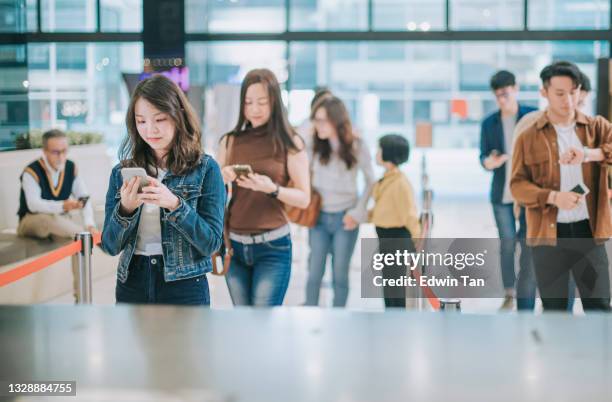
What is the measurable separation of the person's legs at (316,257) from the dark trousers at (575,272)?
1650 millimetres

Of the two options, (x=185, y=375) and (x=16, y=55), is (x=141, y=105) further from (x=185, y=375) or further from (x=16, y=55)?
(x=16, y=55)

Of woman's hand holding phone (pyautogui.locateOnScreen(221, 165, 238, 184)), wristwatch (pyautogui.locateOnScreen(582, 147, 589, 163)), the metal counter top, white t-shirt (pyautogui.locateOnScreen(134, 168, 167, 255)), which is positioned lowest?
the metal counter top

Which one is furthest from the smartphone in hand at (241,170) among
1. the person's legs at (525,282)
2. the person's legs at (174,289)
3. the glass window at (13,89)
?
the glass window at (13,89)

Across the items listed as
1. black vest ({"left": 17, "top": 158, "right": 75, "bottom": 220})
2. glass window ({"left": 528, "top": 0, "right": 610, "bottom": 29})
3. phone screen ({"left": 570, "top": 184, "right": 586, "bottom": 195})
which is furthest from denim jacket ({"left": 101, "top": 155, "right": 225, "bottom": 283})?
glass window ({"left": 528, "top": 0, "right": 610, "bottom": 29})

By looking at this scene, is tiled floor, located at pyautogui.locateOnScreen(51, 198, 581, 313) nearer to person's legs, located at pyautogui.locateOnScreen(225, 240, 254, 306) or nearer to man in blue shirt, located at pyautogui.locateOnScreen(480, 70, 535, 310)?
man in blue shirt, located at pyautogui.locateOnScreen(480, 70, 535, 310)

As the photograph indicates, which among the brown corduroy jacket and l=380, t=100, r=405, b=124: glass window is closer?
the brown corduroy jacket

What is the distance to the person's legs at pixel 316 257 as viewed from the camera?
16.8ft

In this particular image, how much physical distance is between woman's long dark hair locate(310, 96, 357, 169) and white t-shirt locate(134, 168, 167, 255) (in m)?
2.48

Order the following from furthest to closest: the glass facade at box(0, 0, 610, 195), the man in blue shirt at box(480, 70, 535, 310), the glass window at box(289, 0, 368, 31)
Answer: the glass window at box(289, 0, 368, 31) → the glass facade at box(0, 0, 610, 195) → the man in blue shirt at box(480, 70, 535, 310)

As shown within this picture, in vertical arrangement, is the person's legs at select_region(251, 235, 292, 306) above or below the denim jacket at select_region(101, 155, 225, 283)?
below

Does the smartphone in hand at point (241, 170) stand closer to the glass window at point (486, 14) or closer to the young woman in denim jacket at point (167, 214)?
the young woman in denim jacket at point (167, 214)

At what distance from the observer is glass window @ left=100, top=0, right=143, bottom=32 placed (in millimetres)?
10250

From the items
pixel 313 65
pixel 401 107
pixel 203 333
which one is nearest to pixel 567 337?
pixel 203 333

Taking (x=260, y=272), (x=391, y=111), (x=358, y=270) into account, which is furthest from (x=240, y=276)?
(x=391, y=111)
